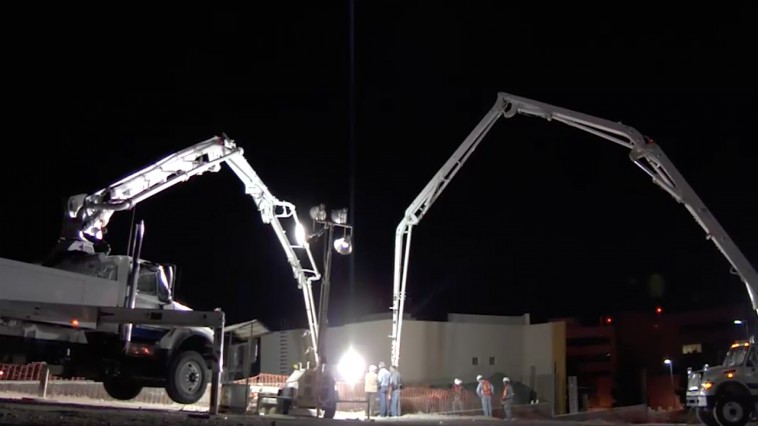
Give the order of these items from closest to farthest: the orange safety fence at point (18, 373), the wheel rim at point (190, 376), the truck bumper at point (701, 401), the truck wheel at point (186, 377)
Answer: the truck wheel at point (186, 377), the wheel rim at point (190, 376), the truck bumper at point (701, 401), the orange safety fence at point (18, 373)

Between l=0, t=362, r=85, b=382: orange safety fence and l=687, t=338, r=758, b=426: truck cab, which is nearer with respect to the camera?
l=687, t=338, r=758, b=426: truck cab

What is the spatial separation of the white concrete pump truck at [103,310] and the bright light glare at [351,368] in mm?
12222

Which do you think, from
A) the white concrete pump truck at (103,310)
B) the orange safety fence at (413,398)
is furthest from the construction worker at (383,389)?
the white concrete pump truck at (103,310)

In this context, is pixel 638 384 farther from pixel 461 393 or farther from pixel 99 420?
pixel 99 420

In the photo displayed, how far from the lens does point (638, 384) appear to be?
51625 millimetres

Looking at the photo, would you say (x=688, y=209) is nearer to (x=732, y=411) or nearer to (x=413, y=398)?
(x=732, y=411)

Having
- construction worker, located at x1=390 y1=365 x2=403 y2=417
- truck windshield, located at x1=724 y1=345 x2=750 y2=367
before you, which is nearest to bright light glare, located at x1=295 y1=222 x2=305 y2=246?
construction worker, located at x1=390 y1=365 x2=403 y2=417

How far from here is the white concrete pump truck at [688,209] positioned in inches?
747

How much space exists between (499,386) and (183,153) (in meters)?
21.8

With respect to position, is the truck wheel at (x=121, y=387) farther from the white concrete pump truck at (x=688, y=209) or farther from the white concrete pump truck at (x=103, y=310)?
the white concrete pump truck at (x=688, y=209)

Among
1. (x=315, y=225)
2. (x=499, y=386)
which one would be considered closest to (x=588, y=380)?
(x=499, y=386)

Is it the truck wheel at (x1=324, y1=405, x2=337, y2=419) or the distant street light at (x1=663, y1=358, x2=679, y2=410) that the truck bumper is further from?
the distant street light at (x1=663, y1=358, x2=679, y2=410)

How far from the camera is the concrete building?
35562 millimetres

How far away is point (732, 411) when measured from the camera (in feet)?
62.1
